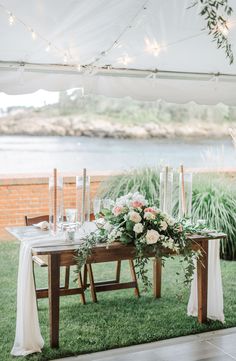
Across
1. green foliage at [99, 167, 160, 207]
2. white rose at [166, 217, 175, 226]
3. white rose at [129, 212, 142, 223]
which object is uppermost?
green foliage at [99, 167, 160, 207]

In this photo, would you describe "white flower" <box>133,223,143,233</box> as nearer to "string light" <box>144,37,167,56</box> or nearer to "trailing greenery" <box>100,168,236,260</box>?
"string light" <box>144,37,167,56</box>

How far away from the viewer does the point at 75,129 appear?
44.2 feet

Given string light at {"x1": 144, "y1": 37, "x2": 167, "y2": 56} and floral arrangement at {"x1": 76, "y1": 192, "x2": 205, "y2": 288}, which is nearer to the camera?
floral arrangement at {"x1": 76, "y1": 192, "x2": 205, "y2": 288}

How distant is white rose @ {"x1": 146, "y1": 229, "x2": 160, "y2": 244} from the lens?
13.4ft

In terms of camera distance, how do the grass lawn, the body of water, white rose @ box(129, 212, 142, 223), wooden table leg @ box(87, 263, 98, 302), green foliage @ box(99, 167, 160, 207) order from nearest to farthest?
→ white rose @ box(129, 212, 142, 223), the grass lawn, wooden table leg @ box(87, 263, 98, 302), green foliage @ box(99, 167, 160, 207), the body of water

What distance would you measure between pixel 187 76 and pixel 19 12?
2585 mm

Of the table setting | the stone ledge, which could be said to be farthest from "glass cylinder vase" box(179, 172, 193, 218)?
the stone ledge

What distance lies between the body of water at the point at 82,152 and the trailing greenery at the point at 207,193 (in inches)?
129

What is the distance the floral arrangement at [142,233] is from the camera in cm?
411

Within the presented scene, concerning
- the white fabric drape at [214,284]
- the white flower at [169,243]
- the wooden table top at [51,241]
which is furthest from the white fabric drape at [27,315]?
the white fabric drape at [214,284]

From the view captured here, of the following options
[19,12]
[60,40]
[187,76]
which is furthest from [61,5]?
[187,76]

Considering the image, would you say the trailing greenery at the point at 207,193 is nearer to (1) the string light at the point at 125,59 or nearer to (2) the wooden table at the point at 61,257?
(1) the string light at the point at 125,59

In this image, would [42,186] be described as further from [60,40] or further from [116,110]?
[116,110]

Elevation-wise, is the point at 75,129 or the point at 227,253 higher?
the point at 75,129
